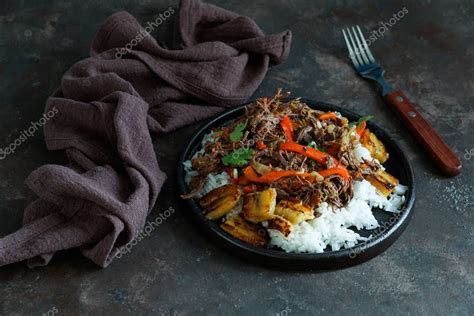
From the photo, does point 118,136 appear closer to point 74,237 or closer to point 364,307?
point 74,237

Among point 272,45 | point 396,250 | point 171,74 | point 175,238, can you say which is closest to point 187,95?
point 171,74

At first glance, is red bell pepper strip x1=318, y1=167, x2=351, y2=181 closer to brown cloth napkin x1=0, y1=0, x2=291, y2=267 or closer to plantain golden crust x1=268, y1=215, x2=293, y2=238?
plantain golden crust x1=268, y1=215, x2=293, y2=238

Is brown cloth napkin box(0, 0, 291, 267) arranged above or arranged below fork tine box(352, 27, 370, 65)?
above

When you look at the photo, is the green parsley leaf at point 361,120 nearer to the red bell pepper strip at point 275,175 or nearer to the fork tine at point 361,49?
the red bell pepper strip at point 275,175

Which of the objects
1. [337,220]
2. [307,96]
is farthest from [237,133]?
[307,96]

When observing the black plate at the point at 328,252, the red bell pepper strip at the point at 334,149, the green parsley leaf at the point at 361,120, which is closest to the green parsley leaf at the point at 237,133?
the black plate at the point at 328,252

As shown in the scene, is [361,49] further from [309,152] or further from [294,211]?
[294,211]

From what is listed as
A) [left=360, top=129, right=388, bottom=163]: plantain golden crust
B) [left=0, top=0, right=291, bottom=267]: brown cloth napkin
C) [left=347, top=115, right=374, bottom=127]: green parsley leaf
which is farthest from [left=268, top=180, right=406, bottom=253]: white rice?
[left=0, top=0, right=291, bottom=267]: brown cloth napkin
